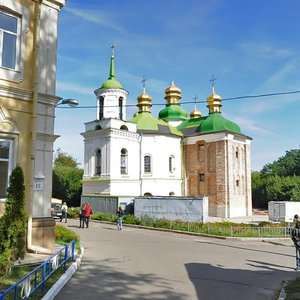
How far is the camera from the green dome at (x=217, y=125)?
4069cm

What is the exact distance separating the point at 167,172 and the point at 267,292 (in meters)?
32.2

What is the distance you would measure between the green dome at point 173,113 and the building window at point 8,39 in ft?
126

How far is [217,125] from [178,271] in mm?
31547

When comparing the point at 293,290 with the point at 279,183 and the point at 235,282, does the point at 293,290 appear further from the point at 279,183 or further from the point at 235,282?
the point at 279,183

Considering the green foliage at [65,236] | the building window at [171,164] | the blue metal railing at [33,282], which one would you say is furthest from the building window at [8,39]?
the building window at [171,164]

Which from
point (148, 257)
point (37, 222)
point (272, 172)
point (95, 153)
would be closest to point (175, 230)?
point (148, 257)

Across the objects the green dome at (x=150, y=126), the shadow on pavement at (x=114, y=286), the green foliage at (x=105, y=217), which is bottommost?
the shadow on pavement at (x=114, y=286)

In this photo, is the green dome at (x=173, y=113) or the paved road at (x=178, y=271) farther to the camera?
the green dome at (x=173, y=113)

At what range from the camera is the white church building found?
1443 inches

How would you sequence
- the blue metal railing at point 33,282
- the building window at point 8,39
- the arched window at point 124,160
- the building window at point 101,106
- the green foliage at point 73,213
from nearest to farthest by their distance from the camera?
1. the blue metal railing at point 33,282
2. the building window at point 8,39
3. the green foliage at point 73,213
4. the arched window at point 124,160
5. the building window at point 101,106

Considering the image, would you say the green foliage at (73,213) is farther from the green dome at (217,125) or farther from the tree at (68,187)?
the green dome at (217,125)

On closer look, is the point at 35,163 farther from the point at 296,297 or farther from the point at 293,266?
the point at 293,266

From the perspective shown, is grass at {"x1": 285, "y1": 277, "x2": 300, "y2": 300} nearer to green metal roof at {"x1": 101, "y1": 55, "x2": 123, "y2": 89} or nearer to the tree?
green metal roof at {"x1": 101, "y1": 55, "x2": 123, "y2": 89}

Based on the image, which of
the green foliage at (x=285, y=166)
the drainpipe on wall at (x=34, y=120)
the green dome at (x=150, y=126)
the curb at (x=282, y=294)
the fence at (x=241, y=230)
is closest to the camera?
the curb at (x=282, y=294)
